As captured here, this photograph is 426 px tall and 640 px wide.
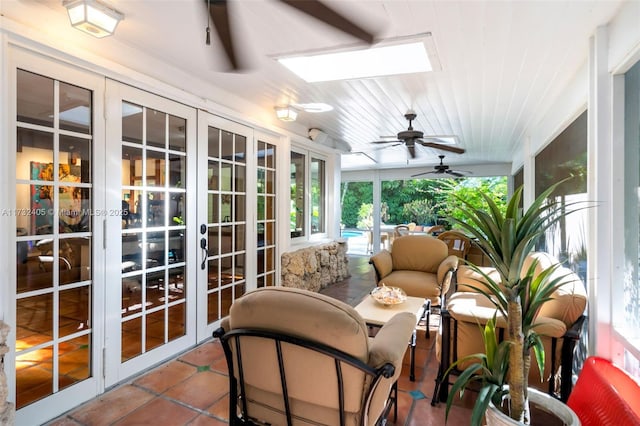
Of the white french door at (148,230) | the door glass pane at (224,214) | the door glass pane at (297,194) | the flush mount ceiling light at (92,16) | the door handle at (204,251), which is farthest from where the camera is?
the door glass pane at (297,194)

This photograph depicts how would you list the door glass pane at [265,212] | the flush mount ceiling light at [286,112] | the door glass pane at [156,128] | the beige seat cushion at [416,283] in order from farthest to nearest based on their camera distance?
the door glass pane at [265,212], the flush mount ceiling light at [286,112], the beige seat cushion at [416,283], the door glass pane at [156,128]

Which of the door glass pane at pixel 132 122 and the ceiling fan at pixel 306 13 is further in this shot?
the door glass pane at pixel 132 122

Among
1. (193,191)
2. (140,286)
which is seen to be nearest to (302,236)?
(193,191)

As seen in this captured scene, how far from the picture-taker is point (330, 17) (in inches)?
79.2

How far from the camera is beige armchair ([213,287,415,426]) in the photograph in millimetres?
1301

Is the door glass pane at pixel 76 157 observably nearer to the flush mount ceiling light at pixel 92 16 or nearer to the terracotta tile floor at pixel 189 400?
the flush mount ceiling light at pixel 92 16

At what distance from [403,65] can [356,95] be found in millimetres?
800

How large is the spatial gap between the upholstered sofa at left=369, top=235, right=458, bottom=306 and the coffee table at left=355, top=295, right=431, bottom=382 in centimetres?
62

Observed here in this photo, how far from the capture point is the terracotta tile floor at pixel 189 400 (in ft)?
6.70

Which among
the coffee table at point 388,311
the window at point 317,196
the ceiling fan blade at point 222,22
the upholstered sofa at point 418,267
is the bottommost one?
the coffee table at point 388,311

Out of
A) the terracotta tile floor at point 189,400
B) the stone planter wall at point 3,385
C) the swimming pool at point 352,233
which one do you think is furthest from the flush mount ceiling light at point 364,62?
the swimming pool at point 352,233

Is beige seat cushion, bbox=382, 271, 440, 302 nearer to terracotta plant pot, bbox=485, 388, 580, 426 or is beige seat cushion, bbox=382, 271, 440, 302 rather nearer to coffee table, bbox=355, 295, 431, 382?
coffee table, bbox=355, 295, 431, 382

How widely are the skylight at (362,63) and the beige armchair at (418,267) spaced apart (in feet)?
6.65

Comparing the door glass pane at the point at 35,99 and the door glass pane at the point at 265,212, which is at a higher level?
the door glass pane at the point at 35,99
